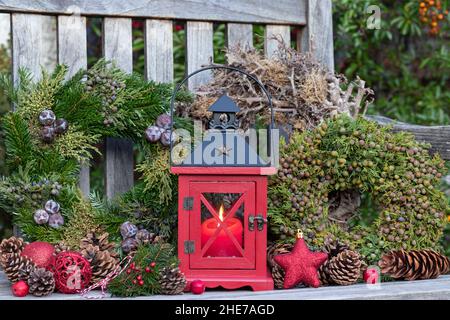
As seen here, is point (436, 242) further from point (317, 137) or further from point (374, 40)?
point (374, 40)

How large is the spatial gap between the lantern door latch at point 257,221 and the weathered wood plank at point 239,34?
72cm

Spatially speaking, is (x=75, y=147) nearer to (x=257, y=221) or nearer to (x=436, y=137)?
(x=257, y=221)

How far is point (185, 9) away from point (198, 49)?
0.12 meters

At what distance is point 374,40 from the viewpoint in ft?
10.9

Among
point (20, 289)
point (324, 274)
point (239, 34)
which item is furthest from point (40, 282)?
point (239, 34)

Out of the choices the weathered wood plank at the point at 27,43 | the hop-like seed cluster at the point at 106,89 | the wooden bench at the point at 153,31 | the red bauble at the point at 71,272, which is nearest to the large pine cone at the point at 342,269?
the wooden bench at the point at 153,31

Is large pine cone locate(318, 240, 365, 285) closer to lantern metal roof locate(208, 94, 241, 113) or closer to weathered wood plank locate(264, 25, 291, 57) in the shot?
lantern metal roof locate(208, 94, 241, 113)

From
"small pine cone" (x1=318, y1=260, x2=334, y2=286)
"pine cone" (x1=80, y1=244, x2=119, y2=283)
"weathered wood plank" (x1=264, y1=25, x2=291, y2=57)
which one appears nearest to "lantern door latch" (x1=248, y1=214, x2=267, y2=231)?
"small pine cone" (x1=318, y1=260, x2=334, y2=286)

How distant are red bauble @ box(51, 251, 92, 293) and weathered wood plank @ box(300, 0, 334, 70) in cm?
100

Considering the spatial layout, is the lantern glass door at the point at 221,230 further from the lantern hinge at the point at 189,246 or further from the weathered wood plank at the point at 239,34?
the weathered wood plank at the point at 239,34

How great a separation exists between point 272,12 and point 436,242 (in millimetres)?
831

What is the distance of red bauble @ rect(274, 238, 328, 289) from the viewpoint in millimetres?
1819

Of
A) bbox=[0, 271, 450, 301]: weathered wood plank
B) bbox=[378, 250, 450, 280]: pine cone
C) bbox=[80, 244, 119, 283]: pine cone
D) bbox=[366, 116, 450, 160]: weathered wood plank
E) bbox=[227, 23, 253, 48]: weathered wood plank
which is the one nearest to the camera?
bbox=[0, 271, 450, 301]: weathered wood plank
